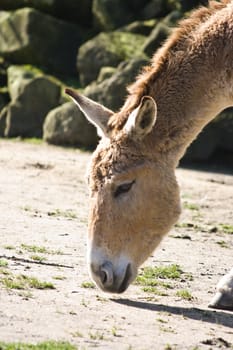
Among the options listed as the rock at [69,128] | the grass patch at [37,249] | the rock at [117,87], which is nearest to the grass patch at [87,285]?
the grass patch at [37,249]

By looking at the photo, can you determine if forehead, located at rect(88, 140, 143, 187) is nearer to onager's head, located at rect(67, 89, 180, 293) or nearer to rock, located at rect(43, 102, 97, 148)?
onager's head, located at rect(67, 89, 180, 293)

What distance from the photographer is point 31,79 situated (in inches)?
723

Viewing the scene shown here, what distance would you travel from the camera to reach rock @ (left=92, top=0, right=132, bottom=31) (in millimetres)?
19922

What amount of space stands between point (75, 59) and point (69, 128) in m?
3.82

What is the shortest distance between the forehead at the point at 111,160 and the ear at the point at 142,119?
0.36 feet

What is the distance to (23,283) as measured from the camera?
24.0ft

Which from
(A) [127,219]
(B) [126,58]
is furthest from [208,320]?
(B) [126,58]

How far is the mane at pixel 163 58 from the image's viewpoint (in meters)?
7.37

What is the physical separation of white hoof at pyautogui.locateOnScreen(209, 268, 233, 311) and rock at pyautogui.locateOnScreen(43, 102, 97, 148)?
9.32 metres

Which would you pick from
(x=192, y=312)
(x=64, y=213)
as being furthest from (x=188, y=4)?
(x=192, y=312)

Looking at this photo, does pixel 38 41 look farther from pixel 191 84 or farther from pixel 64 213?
pixel 191 84

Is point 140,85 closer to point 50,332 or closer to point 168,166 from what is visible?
point 168,166

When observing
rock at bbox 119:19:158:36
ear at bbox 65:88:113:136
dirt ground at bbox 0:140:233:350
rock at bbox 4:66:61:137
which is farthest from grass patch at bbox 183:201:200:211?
rock at bbox 119:19:158:36

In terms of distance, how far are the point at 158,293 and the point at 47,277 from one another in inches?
35.0
